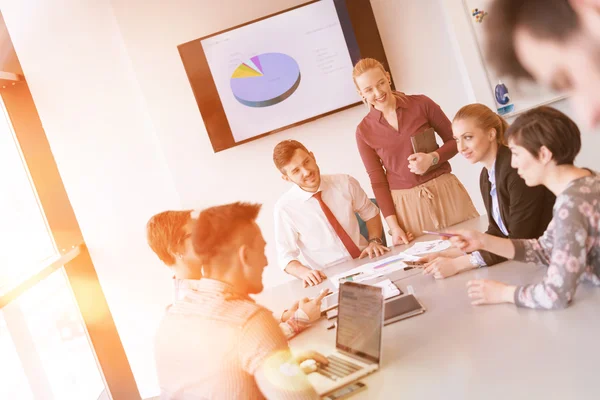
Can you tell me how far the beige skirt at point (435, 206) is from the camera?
7.72 feet

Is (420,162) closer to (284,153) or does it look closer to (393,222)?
(393,222)

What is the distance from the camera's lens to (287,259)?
231cm

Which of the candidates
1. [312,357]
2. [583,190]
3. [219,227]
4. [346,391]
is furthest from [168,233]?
[583,190]

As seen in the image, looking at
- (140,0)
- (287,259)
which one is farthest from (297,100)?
(287,259)

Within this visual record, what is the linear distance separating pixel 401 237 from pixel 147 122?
1.78 meters

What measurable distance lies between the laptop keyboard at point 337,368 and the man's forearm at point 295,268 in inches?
35.7

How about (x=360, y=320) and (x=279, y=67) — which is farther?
(x=279, y=67)

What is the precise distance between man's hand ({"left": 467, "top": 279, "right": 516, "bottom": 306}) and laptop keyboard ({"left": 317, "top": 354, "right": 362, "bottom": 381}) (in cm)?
34

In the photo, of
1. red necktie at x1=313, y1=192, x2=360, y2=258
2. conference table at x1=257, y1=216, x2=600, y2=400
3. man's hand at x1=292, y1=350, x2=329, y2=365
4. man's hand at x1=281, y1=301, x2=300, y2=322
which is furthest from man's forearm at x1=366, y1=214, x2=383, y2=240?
man's hand at x1=292, y1=350, x2=329, y2=365

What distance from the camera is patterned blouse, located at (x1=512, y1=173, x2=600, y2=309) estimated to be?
3.62 ft

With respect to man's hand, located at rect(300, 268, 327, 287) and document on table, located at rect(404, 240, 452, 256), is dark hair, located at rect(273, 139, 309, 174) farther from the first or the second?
document on table, located at rect(404, 240, 452, 256)

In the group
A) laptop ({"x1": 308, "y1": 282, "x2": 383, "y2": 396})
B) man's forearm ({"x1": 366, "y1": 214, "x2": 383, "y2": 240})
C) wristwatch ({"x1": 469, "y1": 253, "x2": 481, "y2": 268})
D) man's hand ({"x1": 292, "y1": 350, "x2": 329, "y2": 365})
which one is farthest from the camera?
man's forearm ({"x1": 366, "y1": 214, "x2": 383, "y2": 240})

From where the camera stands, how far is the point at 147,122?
3318mm

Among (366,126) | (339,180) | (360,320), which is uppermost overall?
(366,126)
